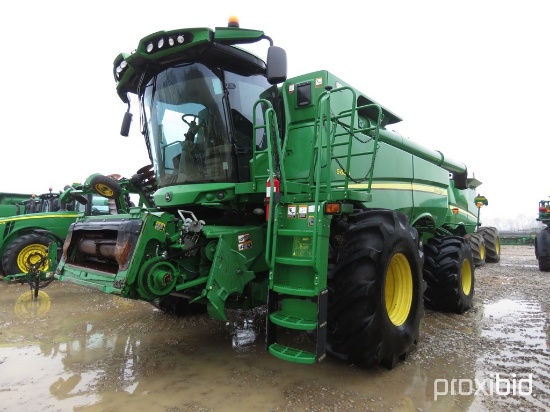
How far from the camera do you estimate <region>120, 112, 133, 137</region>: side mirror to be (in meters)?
4.39

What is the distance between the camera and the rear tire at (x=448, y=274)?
17.0 feet

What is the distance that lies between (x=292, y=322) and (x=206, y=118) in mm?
2066

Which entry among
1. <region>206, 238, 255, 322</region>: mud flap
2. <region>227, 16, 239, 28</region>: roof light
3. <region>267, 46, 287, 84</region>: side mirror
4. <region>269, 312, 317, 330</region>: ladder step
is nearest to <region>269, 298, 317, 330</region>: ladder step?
<region>269, 312, 317, 330</region>: ladder step

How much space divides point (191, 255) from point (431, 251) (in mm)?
3798

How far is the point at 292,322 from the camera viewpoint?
2852mm

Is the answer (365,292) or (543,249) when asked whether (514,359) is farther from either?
(543,249)

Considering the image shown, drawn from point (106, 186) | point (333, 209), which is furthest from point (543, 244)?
point (106, 186)

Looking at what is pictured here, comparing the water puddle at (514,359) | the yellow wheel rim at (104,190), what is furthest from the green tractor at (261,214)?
the yellow wheel rim at (104,190)

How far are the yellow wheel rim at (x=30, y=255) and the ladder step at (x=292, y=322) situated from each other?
7087 mm

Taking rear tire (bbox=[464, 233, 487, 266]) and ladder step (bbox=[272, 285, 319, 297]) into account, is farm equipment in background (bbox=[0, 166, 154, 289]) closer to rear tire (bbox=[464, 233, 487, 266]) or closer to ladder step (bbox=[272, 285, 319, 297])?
ladder step (bbox=[272, 285, 319, 297])

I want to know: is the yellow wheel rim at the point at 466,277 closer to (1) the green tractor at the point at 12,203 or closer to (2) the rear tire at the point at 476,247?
(2) the rear tire at the point at 476,247

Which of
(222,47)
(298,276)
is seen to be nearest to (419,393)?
(298,276)

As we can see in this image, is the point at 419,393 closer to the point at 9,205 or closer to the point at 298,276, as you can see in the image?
the point at 298,276

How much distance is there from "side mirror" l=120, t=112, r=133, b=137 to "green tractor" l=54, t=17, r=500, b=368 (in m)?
0.01
